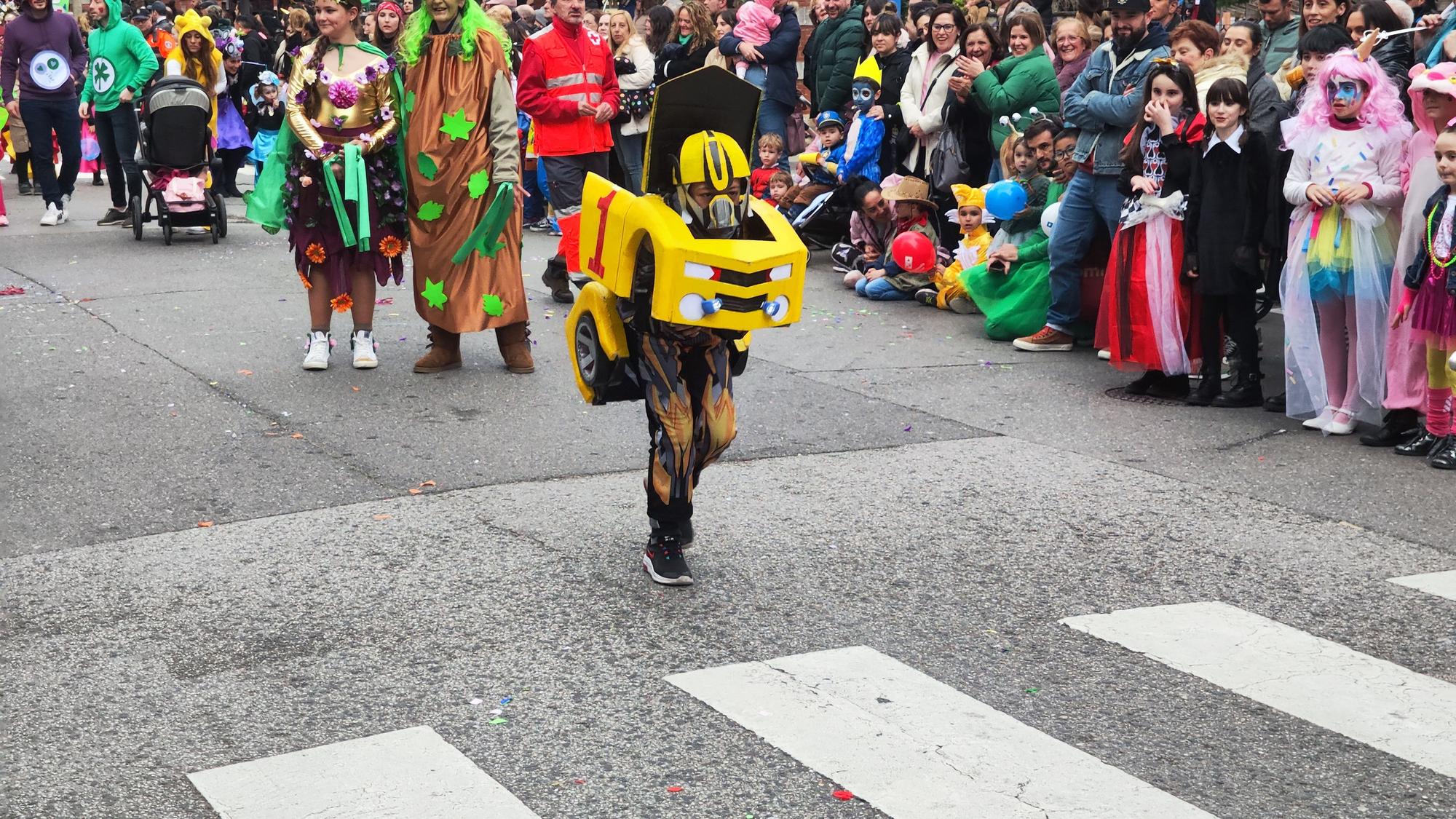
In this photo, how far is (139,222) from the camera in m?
13.4

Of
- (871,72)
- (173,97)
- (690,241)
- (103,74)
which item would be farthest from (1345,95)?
(103,74)

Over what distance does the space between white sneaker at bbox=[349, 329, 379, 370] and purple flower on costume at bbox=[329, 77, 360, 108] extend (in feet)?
4.15

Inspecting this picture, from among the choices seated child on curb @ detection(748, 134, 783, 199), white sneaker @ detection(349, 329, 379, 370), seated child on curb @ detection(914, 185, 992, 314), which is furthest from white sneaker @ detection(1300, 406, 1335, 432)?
seated child on curb @ detection(748, 134, 783, 199)

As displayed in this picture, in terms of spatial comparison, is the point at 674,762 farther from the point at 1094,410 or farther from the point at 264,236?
the point at 264,236

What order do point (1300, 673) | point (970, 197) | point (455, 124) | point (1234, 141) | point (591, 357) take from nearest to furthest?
point (1300, 673), point (591, 357), point (1234, 141), point (455, 124), point (970, 197)

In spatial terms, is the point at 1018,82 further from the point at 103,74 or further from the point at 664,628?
the point at 103,74

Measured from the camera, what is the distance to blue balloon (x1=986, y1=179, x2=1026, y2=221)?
10227 millimetres

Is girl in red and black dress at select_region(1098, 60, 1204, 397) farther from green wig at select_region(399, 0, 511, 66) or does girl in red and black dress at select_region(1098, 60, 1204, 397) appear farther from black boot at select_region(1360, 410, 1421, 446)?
green wig at select_region(399, 0, 511, 66)

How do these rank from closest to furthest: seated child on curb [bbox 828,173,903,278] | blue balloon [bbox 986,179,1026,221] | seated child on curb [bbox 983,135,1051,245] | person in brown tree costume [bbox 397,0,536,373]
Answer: person in brown tree costume [bbox 397,0,536,373] → blue balloon [bbox 986,179,1026,221] → seated child on curb [bbox 983,135,1051,245] → seated child on curb [bbox 828,173,903,278]

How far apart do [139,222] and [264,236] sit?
108 cm

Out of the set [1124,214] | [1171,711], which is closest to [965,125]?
[1124,214]

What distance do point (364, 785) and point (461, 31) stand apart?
209 inches

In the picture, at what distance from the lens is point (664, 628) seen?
4988mm

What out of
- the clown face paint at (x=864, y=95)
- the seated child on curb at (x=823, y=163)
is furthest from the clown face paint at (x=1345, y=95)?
the seated child on curb at (x=823, y=163)
